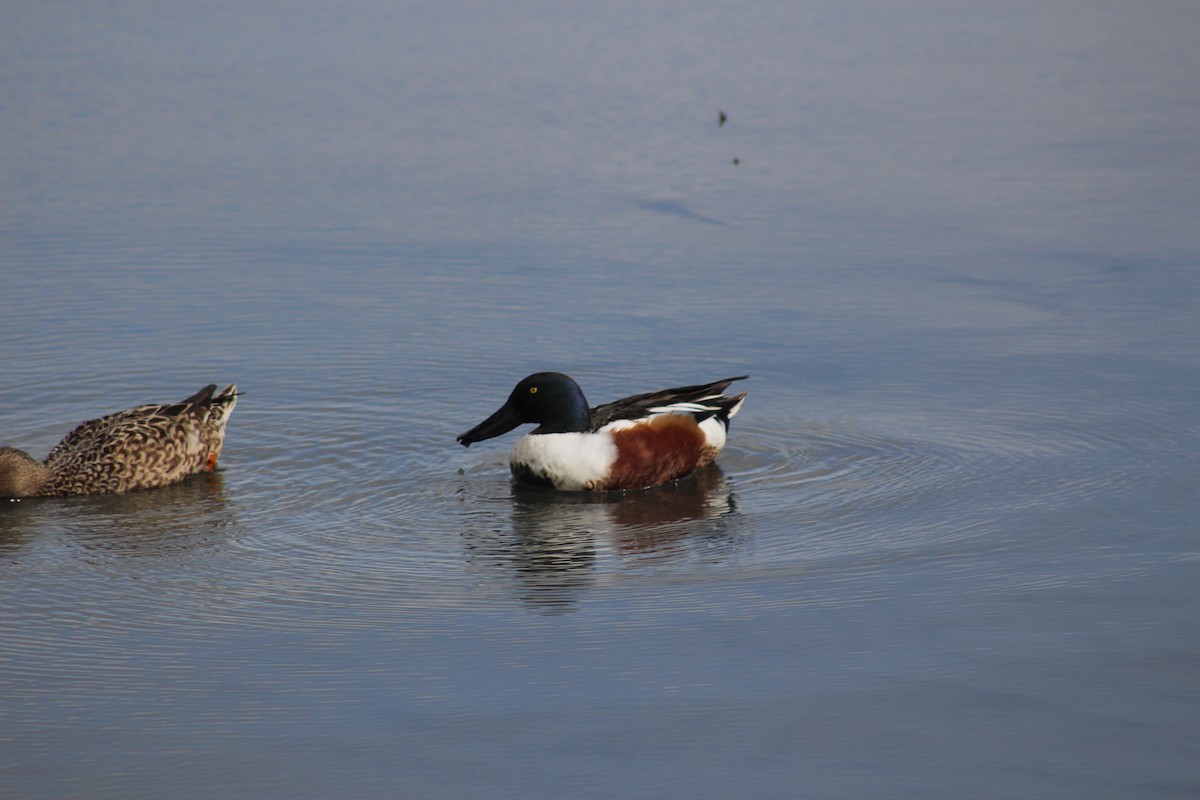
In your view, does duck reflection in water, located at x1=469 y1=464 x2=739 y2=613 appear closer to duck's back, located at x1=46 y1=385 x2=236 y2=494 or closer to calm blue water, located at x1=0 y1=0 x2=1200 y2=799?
calm blue water, located at x1=0 y1=0 x2=1200 y2=799

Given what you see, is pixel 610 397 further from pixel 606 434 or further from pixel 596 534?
pixel 596 534

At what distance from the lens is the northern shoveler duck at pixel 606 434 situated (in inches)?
323

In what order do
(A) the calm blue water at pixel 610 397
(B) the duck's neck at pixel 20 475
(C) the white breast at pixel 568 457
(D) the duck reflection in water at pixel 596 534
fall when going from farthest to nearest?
1. (C) the white breast at pixel 568 457
2. (B) the duck's neck at pixel 20 475
3. (D) the duck reflection in water at pixel 596 534
4. (A) the calm blue water at pixel 610 397

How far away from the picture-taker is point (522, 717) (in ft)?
17.3

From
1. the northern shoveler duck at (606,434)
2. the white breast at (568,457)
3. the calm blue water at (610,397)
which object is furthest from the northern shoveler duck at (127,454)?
the white breast at (568,457)

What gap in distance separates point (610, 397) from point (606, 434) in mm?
993

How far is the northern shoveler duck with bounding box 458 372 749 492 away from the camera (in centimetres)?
820

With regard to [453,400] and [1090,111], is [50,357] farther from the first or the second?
[1090,111]

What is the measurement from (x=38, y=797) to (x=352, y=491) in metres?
3.22

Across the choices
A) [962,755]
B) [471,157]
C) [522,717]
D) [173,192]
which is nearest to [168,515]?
[522,717]

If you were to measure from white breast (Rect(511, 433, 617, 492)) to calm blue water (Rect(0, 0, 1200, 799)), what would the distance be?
14cm

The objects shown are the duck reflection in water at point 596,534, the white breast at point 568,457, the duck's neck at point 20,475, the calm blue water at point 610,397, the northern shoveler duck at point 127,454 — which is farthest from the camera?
the white breast at point 568,457

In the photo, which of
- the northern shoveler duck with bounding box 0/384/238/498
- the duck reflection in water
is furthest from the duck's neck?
the duck reflection in water

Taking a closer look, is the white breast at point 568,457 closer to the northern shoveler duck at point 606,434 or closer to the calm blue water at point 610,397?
the northern shoveler duck at point 606,434
